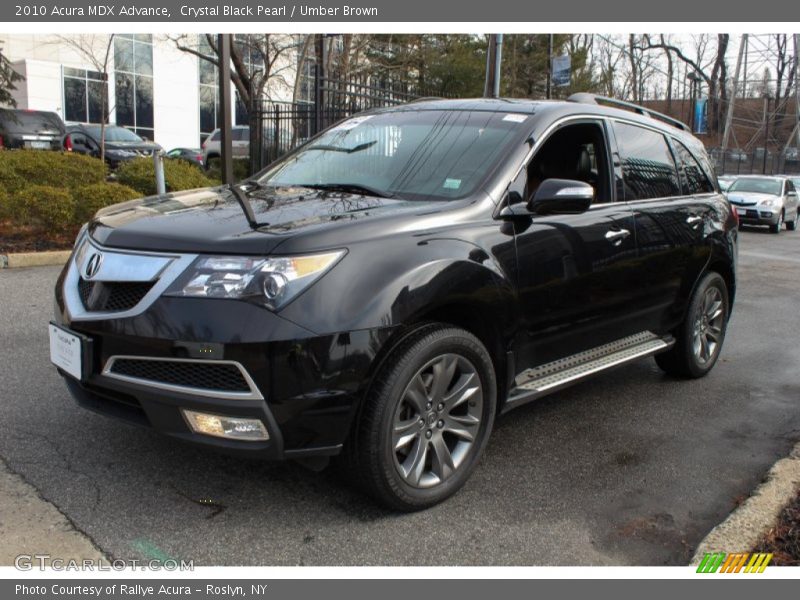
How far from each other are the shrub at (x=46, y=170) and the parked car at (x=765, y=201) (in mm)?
16380

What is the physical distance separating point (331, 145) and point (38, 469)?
2.39 metres

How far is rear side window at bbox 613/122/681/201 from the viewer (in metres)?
4.56

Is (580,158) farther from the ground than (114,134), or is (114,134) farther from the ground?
(580,158)

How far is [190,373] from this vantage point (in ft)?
9.14

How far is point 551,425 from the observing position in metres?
4.42

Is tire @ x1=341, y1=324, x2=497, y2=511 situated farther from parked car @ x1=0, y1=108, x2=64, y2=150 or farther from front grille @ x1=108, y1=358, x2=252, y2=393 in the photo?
parked car @ x1=0, y1=108, x2=64, y2=150

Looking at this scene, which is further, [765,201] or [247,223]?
[765,201]

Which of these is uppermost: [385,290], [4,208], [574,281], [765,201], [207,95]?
[207,95]

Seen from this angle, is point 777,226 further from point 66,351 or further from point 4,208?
point 66,351

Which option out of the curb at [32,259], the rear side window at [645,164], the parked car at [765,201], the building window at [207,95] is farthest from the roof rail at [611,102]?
the building window at [207,95]

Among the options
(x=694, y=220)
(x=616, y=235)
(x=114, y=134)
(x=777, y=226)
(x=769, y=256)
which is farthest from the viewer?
(x=114, y=134)

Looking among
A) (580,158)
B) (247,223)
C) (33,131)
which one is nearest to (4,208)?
(247,223)

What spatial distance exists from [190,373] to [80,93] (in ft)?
114

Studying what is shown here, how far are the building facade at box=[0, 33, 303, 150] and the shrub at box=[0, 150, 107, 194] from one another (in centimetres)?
1917
